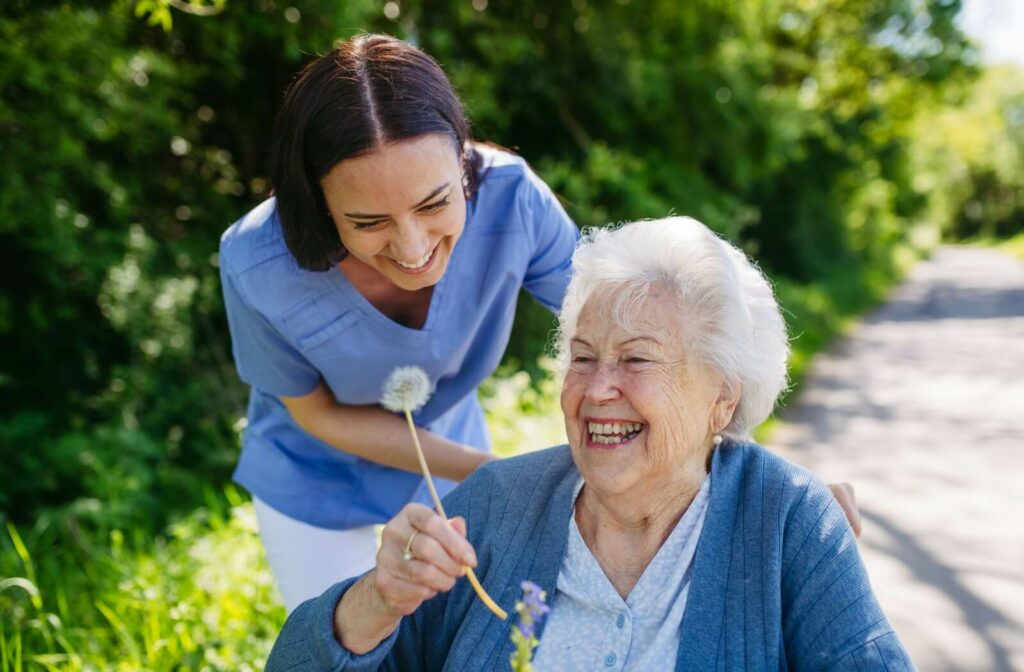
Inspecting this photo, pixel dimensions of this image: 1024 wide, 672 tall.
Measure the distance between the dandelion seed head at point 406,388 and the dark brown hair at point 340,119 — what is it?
293mm

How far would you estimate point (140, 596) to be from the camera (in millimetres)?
3186

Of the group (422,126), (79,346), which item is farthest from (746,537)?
(79,346)

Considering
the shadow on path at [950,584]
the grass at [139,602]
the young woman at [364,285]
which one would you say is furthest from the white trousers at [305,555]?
the shadow on path at [950,584]

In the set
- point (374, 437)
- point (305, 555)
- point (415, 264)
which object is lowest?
point (305, 555)

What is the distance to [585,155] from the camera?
7.68 metres

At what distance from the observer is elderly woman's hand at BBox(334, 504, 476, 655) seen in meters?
1.47

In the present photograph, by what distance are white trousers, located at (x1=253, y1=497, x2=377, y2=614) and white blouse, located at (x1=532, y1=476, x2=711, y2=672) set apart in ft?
2.18

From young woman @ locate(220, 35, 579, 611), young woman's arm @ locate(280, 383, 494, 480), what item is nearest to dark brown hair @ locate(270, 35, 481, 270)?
young woman @ locate(220, 35, 579, 611)

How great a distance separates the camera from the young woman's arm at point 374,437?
2275 millimetres

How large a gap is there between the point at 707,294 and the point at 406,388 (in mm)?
673

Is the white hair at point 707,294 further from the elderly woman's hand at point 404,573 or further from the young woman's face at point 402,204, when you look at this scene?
the elderly woman's hand at point 404,573

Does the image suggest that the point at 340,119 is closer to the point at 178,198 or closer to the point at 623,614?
the point at 623,614

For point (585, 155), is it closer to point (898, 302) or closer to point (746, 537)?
point (746, 537)

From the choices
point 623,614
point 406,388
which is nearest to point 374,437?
point 406,388
